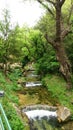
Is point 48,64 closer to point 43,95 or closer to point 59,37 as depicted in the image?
point 43,95

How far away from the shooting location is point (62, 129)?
15.5m

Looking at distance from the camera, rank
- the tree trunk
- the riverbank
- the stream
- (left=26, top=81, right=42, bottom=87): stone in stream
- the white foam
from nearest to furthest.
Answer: the stream < the white foam < the riverbank < the tree trunk < (left=26, top=81, right=42, bottom=87): stone in stream

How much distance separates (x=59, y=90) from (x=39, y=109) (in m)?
3.89

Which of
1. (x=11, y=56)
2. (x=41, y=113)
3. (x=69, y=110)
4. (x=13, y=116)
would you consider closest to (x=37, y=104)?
(x=41, y=113)

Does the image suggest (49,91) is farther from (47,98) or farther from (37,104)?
(37,104)

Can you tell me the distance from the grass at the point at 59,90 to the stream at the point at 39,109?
0.54 metres

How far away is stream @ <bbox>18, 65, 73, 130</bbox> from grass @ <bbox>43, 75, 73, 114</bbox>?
54cm

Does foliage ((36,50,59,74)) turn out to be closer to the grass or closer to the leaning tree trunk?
the grass

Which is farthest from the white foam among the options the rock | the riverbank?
the riverbank

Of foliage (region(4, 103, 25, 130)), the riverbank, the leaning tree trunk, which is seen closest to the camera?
foliage (region(4, 103, 25, 130))

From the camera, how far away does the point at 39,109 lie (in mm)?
19219

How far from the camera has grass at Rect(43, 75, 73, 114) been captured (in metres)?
19.9

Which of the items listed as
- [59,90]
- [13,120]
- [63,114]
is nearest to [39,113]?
[63,114]

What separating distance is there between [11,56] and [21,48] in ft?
6.40
